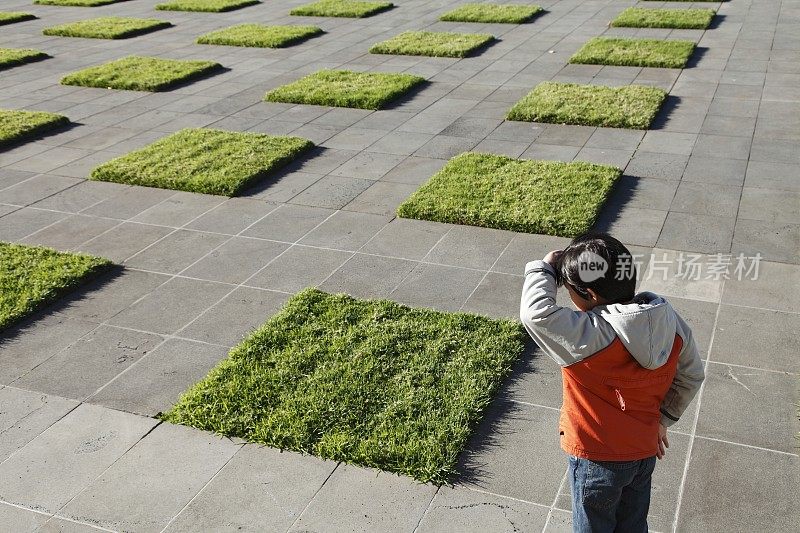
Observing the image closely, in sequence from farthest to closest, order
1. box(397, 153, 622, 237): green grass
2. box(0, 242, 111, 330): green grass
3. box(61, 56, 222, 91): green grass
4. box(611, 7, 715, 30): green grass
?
1. box(611, 7, 715, 30): green grass
2. box(61, 56, 222, 91): green grass
3. box(397, 153, 622, 237): green grass
4. box(0, 242, 111, 330): green grass

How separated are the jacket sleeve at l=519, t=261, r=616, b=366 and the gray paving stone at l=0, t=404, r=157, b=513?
330 centimetres

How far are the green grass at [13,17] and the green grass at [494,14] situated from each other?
1076 centimetres

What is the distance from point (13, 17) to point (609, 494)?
72.9 feet

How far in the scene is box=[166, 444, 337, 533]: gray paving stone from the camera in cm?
485

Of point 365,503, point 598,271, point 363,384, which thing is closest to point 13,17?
point 363,384

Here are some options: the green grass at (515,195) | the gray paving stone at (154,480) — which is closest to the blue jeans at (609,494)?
the gray paving stone at (154,480)

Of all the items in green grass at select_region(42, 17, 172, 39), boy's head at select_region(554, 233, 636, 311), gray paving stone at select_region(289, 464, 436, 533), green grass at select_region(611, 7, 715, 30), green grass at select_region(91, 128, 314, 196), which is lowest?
green grass at select_region(611, 7, 715, 30)

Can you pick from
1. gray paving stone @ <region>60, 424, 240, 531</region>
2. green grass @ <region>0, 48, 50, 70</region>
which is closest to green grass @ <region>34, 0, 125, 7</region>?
green grass @ <region>0, 48, 50, 70</region>

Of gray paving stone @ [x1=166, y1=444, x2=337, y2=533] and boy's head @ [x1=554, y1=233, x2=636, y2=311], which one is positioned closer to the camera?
boy's head @ [x1=554, y1=233, x2=636, y2=311]

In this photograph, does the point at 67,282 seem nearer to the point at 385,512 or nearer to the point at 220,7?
the point at 385,512

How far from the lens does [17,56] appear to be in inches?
666

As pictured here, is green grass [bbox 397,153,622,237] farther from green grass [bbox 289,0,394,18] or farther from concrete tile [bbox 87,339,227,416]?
green grass [bbox 289,0,394,18]

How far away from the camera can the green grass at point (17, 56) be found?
54.5 ft

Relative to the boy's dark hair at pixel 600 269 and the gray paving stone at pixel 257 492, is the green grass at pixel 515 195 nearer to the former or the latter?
the gray paving stone at pixel 257 492
